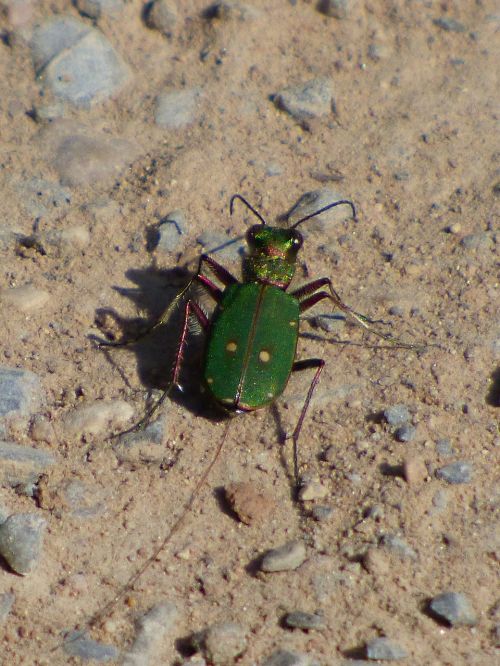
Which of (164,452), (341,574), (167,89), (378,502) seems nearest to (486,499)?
(378,502)

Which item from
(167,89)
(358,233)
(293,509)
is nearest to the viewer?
(293,509)

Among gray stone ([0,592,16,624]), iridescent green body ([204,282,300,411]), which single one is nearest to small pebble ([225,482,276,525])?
iridescent green body ([204,282,300,411])

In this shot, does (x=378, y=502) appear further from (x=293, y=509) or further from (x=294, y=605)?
(x=294, y=605)

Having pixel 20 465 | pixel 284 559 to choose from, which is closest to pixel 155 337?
pixel 20 465

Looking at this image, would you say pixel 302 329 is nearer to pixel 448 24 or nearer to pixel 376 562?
pixel 376 562

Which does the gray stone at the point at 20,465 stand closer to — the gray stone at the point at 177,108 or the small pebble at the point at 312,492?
the small pebble at the point at 312,492

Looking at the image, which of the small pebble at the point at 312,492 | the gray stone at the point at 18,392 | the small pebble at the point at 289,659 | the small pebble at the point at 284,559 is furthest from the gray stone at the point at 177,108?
the small pebble at the point at 289,659
